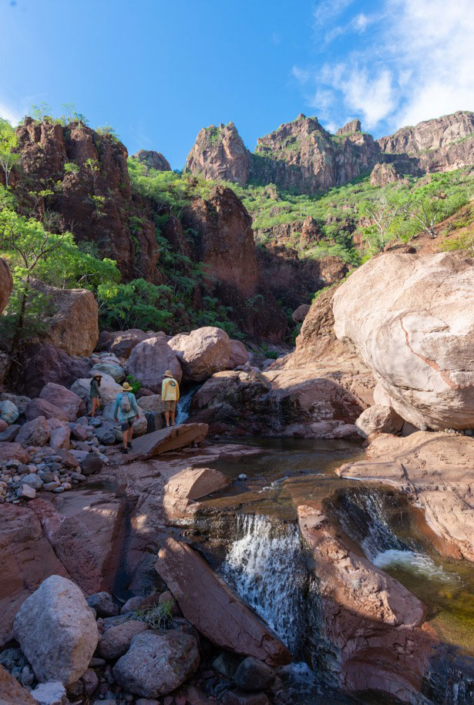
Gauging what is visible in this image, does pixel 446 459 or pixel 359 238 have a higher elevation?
pixel 359 238

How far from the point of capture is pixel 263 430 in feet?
40.5

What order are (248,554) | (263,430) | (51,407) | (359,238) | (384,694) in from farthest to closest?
(359,238) < (263,430) < (51,407) < (248,554) < (384,694)

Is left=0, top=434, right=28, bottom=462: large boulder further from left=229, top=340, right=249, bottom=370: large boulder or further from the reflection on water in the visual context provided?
left=229, top=340, right=249, bottom=370: large boulder

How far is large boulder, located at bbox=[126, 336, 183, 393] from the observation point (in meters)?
13.1

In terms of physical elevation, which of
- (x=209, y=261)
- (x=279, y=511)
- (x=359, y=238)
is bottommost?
(x=279, y=511)

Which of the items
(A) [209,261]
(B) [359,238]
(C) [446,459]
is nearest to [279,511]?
(C) [446,459]

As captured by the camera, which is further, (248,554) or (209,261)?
(209,261)

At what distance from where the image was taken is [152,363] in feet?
44.3

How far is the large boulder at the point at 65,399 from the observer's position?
926 centimetres

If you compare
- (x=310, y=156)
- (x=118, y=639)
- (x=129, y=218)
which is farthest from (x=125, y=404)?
(x=310, y=156)

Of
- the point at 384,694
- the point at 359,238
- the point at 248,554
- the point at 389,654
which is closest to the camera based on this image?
the point at 384,694

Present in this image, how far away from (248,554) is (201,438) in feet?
16.2

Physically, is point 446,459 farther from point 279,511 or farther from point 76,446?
point 76,446

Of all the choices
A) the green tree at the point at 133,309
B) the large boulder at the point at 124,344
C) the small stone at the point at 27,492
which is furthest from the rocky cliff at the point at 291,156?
the small stone at the point at 27,492
